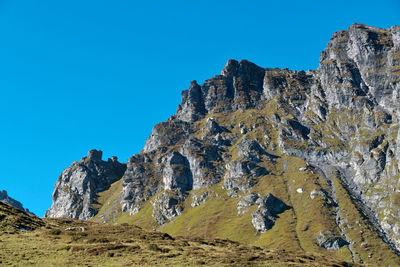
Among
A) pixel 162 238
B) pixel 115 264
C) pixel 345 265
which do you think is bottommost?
pixel 345 265

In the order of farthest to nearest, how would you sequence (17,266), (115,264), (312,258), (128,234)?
(128,234)
(312,258)
(115,264)
(17,266)

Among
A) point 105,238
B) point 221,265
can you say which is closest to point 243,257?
point 221,265

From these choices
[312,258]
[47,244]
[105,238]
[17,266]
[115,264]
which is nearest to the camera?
[17,266]

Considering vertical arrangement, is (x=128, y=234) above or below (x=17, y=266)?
above

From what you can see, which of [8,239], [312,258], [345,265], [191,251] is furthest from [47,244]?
[345,265]

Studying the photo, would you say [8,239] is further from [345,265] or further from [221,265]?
[345,265]

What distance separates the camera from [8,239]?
67750 mm

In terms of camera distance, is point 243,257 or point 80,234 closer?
point 243,257

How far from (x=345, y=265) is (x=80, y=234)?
2157 inches

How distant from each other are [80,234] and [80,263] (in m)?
22.0

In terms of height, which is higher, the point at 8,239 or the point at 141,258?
the point at 8,239

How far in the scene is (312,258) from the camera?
80875 millimetres

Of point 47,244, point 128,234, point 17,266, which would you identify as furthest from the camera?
point 128,234

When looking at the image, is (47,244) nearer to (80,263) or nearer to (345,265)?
(80,263)
